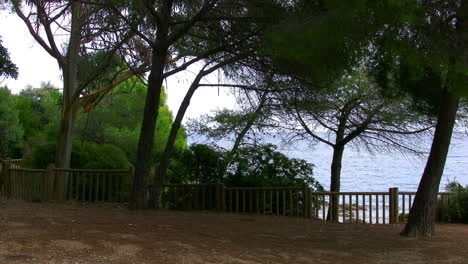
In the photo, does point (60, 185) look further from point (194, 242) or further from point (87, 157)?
point (194, 242)

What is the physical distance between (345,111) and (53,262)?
9501mm

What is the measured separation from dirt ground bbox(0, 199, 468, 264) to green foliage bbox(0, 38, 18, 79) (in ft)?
7.46

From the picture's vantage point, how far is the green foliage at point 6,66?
25.3ft

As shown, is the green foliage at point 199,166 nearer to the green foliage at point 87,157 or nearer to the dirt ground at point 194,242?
the green foliage at point 87,157

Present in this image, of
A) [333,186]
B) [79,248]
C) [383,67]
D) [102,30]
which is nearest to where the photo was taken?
[79,248]

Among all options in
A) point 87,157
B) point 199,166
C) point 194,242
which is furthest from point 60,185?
point 194,242

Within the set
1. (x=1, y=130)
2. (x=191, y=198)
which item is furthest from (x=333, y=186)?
(x=1, y=130)

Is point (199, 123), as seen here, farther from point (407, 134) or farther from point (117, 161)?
point (407, 134)

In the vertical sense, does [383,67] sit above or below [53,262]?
above

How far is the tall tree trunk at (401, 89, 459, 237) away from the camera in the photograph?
23.3 ft

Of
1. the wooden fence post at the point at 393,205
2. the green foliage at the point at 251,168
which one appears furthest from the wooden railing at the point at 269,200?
the wooden fence post at the point at 393,205

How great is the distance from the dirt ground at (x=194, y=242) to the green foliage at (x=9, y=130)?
17.4m

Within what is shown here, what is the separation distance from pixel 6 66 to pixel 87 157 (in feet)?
19.6

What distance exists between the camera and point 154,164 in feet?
49.5
